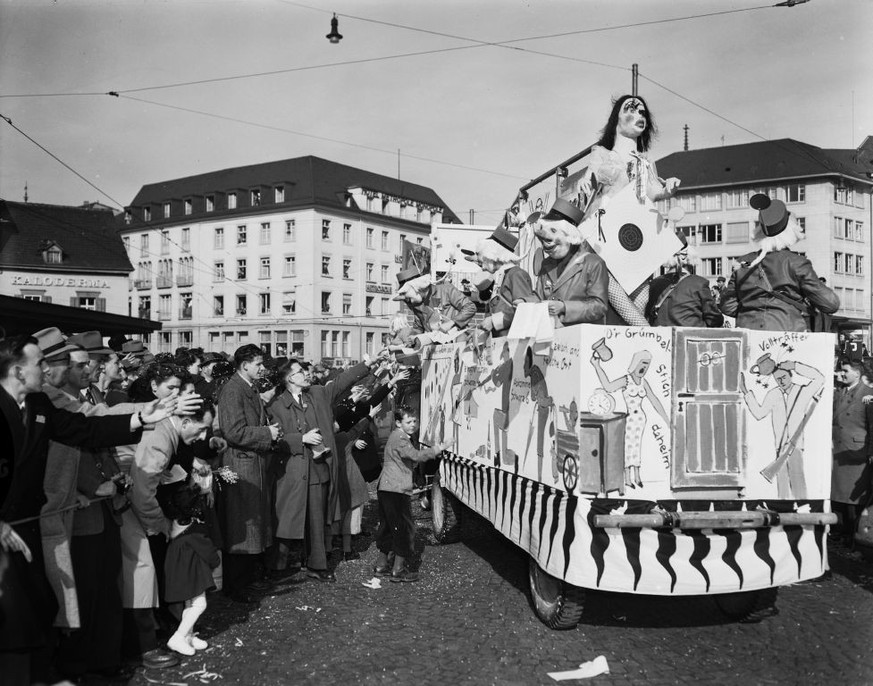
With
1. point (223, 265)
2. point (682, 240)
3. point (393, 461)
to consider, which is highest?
point (223, 265)

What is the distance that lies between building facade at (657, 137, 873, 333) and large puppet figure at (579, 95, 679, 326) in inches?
1842

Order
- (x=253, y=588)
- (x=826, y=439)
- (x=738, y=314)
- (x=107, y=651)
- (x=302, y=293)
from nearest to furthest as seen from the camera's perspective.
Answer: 1. (x=107, y=651)
2. (x=826, y=439)
3. (x=738, y=314)
4. (x=253, y=588)
5. (x=302, y=293)

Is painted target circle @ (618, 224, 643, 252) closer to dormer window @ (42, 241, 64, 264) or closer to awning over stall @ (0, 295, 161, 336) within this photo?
awning over stall @ (0, 295, 161, 336)

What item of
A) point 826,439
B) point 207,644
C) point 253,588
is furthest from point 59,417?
point 826,439

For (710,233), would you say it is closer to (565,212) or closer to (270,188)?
(270,188)

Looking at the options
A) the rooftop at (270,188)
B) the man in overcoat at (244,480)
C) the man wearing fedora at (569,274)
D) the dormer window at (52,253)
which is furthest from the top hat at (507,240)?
the rooftop at (270,188)

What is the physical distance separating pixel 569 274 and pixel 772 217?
1.81m

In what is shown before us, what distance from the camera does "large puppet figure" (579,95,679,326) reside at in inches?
283

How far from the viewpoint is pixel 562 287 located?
6.13m

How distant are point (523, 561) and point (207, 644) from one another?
11.3ft

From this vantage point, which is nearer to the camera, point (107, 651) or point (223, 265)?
point (107, 651)

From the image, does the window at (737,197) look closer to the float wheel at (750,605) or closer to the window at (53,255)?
the window at (53,255)

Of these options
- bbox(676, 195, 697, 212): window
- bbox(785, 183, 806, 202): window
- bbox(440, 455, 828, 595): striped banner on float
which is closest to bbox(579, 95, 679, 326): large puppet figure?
bbox(440, 455, 828, 595): striped banner on float

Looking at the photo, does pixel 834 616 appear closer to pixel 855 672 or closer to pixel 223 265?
pixel 855 672
